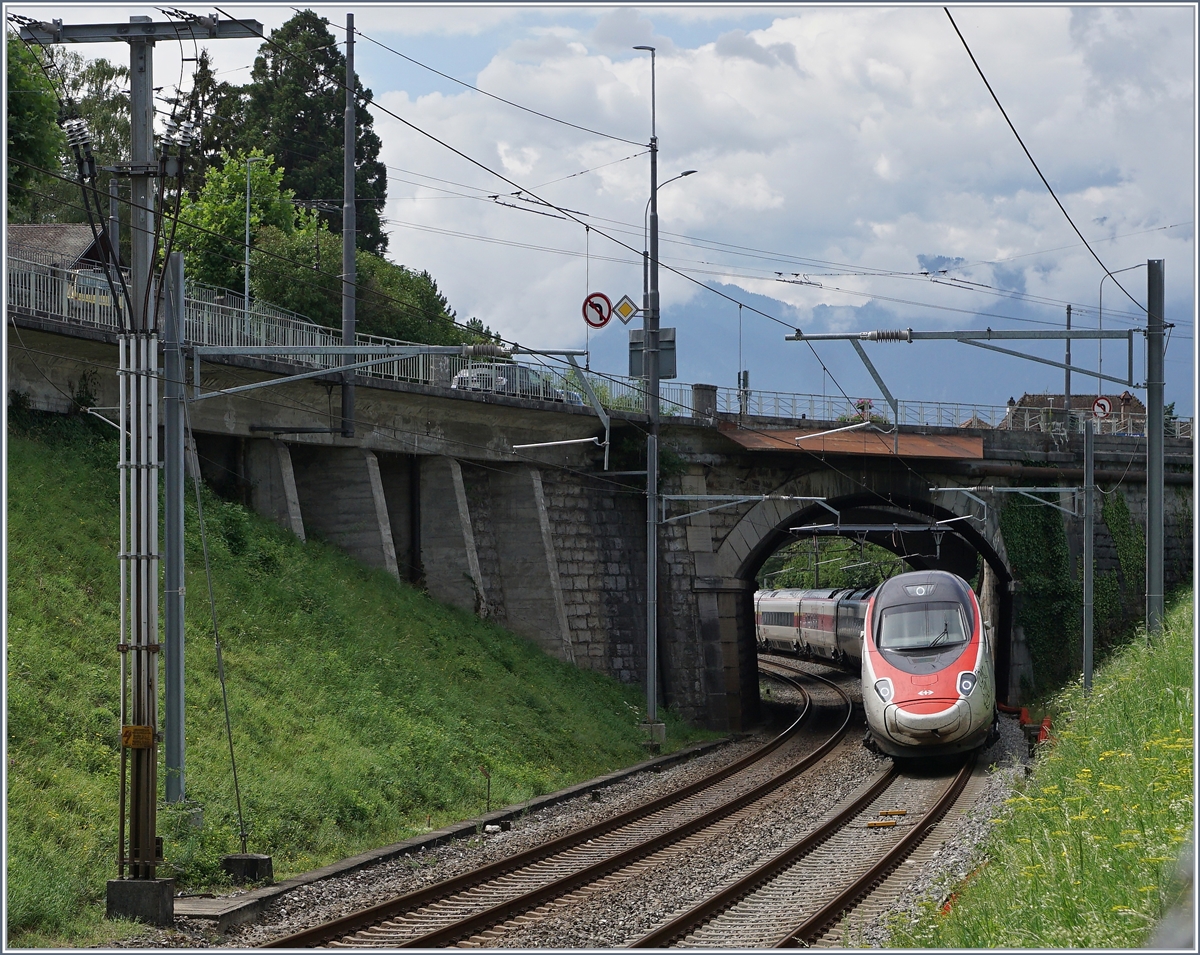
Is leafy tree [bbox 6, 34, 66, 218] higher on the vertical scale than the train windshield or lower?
higher

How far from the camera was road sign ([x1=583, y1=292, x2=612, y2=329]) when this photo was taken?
2714 centimetres

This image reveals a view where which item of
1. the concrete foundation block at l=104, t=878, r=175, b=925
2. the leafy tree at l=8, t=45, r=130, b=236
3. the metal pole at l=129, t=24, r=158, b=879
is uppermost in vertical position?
the leafy tree at l=8, t=45, r=130, b=236

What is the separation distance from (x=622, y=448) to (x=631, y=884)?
20.5 meters

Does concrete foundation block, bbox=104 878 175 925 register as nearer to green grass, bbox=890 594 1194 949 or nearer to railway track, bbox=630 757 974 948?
railway track, bbox=630 757 974 948

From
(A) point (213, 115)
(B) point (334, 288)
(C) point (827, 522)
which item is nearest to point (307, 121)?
(A) point (213, 115)

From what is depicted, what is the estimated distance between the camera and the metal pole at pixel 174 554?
14.8m

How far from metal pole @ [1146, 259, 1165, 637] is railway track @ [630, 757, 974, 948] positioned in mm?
4434

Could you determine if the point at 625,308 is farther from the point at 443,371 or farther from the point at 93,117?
the point at 93,117

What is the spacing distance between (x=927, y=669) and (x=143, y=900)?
1432 cm

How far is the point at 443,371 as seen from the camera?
31.4 metres

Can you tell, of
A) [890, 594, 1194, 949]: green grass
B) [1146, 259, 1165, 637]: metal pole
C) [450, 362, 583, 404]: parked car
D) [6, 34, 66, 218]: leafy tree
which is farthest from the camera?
[450, 362, 583, 404]: parked car

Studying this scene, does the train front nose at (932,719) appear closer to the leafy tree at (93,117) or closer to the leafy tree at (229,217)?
the leafy tree at (229,217)

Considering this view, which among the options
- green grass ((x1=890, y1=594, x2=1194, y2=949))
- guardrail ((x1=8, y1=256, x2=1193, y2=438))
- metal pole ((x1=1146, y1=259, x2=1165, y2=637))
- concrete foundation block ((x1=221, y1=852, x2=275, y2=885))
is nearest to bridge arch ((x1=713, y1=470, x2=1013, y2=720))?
guardrail ((x1=8, y1=256, x2=1193, y2=438))

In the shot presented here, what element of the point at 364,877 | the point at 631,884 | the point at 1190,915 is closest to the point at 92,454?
the point at 364,877
